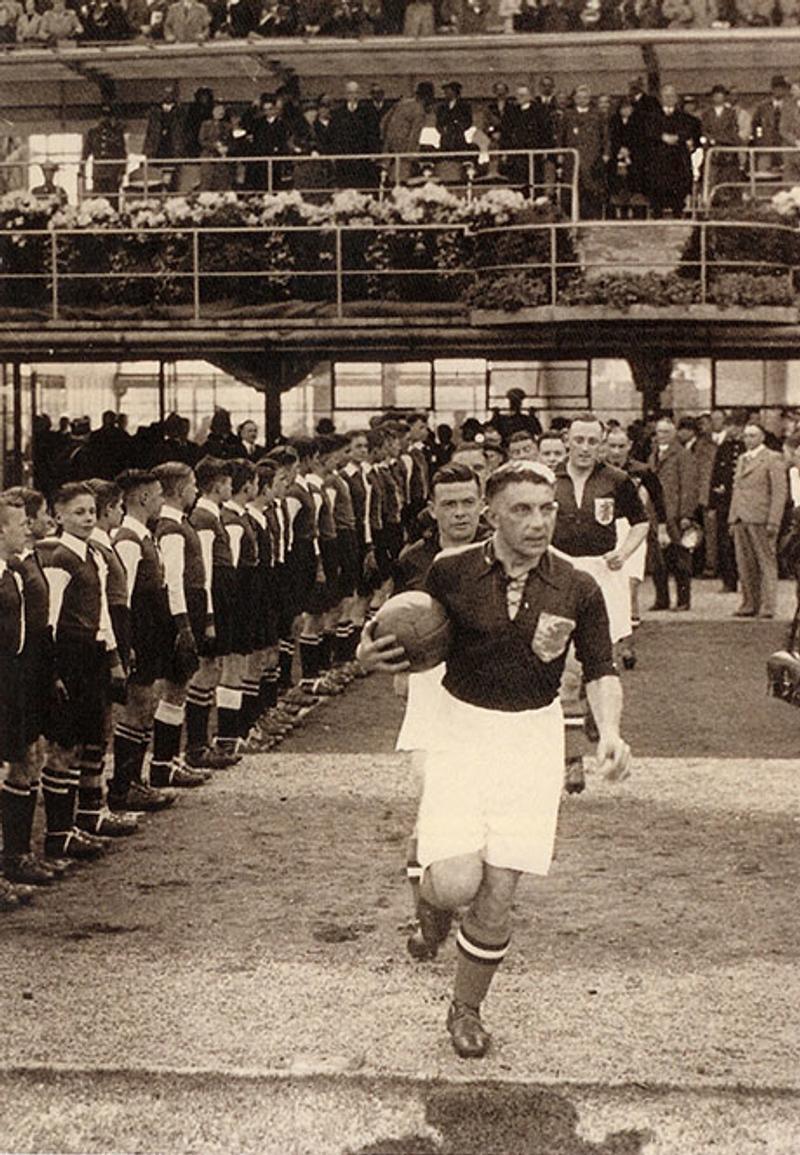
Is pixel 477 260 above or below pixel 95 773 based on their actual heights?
above

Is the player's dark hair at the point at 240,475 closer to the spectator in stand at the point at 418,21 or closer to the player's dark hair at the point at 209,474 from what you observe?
the player's dark hair at the point at 209,474

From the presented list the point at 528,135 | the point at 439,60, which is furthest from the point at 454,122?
the point at 439,60

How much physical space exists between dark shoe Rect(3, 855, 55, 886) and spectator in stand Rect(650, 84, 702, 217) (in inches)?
647

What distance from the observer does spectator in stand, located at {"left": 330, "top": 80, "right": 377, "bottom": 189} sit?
82.2 feet

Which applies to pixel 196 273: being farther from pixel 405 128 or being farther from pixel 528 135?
pixel 528 135

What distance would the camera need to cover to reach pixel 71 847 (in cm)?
976

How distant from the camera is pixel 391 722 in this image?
1450 cm

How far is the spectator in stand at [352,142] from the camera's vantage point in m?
25.0

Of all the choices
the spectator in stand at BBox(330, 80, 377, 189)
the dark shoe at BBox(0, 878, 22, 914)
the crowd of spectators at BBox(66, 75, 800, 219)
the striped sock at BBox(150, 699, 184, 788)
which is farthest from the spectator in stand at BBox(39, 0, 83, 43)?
the dark shoe at BBox(0, 878, 22, 914)

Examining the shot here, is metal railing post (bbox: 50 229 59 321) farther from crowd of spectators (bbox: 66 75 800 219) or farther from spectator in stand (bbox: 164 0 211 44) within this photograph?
spectator in stand (bbox: 164 0 211 44)

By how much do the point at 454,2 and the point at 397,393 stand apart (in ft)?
20.4

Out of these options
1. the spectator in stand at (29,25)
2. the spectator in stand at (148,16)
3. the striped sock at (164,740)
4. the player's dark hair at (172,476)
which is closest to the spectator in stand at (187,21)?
the spectator in stand at (148,16)

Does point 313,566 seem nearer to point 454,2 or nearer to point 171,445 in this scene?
point 171,445

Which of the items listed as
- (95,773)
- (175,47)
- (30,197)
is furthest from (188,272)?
(95,773)
